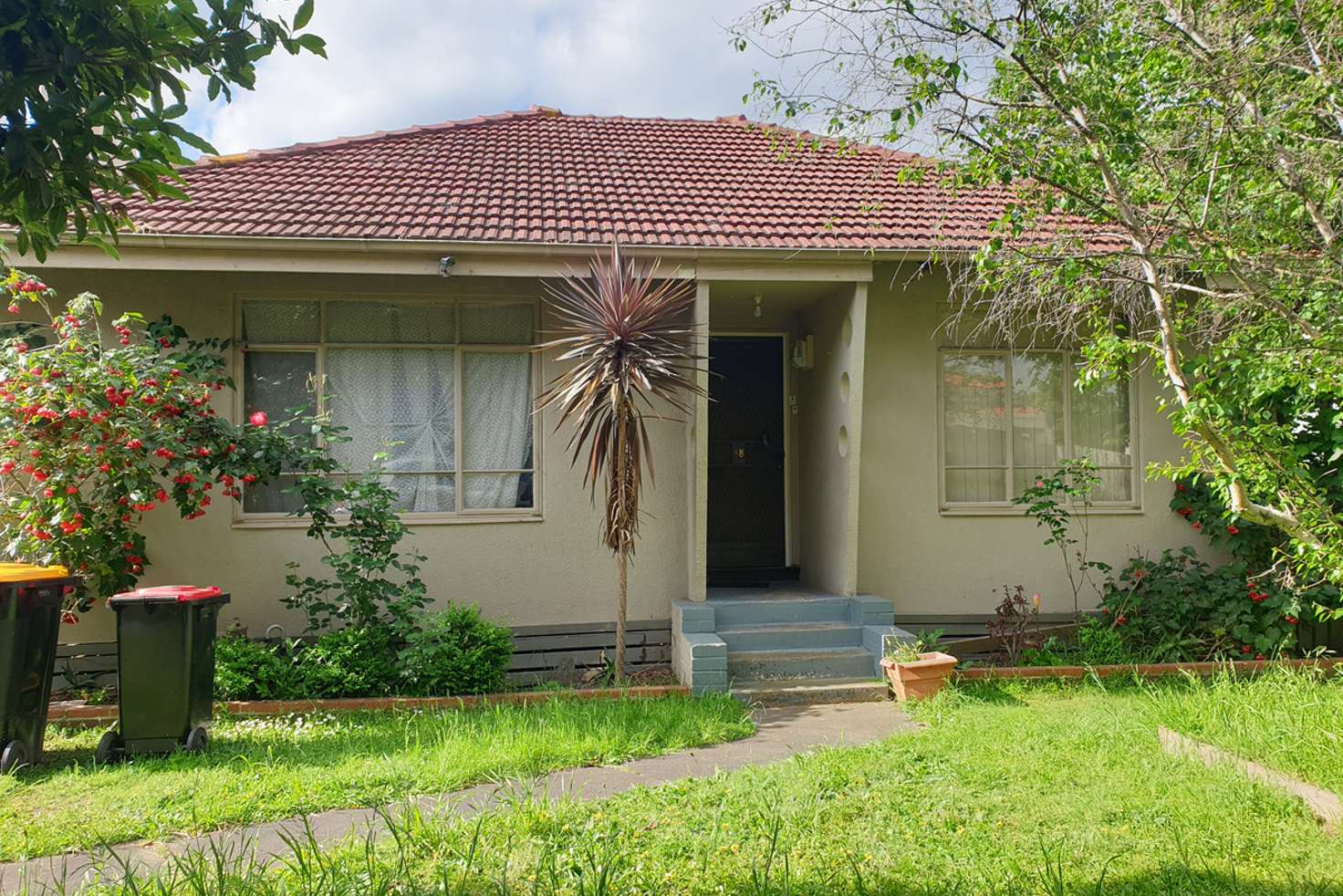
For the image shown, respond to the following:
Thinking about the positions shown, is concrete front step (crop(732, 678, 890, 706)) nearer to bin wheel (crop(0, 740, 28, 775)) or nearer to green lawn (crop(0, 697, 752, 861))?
green lawn (crop(0, 697, 752, 861))

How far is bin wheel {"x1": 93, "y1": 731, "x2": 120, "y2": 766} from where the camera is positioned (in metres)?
5.11

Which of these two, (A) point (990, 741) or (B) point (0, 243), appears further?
(A) point (990, 741)

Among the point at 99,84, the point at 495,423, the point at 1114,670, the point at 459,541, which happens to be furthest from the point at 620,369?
the point at 1114,670

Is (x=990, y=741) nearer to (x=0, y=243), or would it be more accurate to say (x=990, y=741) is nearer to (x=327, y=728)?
(x=327, y=728)

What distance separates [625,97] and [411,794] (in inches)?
396

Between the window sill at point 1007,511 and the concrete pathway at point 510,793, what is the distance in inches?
96.1

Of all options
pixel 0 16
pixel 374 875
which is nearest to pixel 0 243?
pixel 0 16

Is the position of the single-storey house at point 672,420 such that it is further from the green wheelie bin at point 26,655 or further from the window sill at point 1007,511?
the green wheelie bin at point 26,655

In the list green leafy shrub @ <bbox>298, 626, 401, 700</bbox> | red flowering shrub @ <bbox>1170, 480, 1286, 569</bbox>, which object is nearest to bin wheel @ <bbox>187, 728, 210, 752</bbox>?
green leafy shrub @ <bbox>298, 626, 401, 700</bbox>

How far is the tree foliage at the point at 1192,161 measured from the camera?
4895mm

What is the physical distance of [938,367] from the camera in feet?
27.3

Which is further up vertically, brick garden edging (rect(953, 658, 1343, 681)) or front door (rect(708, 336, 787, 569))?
front door (rect(708, 336, 787, 569))

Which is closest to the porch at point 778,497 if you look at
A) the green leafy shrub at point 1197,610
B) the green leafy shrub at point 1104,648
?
the green leafy shrub at point 1104,648

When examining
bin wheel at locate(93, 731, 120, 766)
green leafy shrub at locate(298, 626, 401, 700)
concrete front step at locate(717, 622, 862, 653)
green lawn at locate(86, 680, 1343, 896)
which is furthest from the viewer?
concrete front step at locate(717, 622, 862, 653)
